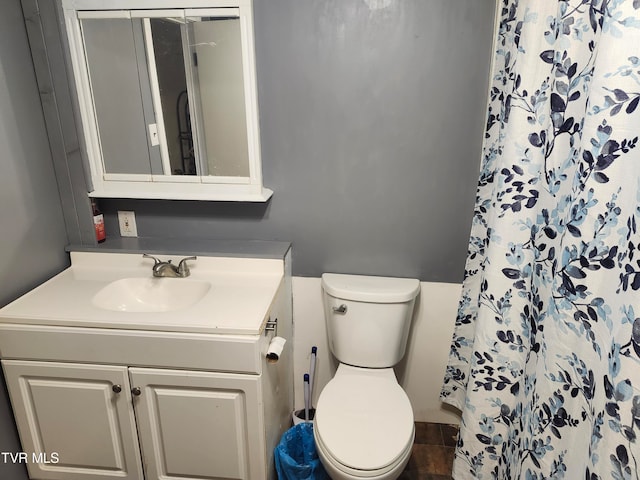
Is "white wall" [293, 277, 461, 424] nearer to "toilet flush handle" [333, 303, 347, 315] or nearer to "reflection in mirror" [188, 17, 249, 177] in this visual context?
"toilet flush handle" [333, 303, 347, 315]

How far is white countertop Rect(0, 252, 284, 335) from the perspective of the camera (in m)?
1.34

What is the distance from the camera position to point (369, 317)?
171 centimetres

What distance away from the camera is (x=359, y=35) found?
158 cm

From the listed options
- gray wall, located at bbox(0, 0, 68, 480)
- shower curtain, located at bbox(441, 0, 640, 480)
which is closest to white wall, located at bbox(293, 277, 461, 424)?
shower curtain, located at bbox(441, 0, 640, 480)

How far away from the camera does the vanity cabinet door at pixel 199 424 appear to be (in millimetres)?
1378

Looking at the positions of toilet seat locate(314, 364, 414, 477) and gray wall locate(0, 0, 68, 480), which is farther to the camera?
gray wall locate(0, 0, 68, 480)

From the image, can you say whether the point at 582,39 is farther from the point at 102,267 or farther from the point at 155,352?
the point at 102,267

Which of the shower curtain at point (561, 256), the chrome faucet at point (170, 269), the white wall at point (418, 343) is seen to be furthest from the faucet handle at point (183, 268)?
the shower curtain at point (561, 256)

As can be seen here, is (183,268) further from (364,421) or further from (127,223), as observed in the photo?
(364,421)

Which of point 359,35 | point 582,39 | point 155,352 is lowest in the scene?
point 155,352

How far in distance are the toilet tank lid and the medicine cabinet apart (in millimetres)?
476

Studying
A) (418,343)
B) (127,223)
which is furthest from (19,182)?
(418,343)

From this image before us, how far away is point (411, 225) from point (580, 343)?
98 centimetres

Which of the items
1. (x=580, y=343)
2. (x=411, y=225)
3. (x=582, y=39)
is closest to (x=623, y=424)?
(x=580, y=343)
